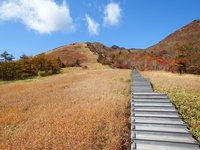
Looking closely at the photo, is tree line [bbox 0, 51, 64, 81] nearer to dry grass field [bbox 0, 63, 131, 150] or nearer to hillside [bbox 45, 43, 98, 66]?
hillside [bbox 45, 43, 98, 66]

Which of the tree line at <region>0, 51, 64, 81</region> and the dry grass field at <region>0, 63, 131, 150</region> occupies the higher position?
the tree line at <region>0, 51, 64, 81</region>

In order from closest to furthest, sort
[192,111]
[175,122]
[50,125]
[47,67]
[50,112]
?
[175,122] → [50,125] → [192,111] → [50,112] → [47,67]

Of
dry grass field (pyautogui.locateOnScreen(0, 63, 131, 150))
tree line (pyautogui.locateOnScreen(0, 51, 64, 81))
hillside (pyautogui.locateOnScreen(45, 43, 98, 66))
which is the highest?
hillside (pyautogui.locateOnScreen(45, 43, 98, 66))

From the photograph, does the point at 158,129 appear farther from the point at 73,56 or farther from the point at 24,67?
the point at 73,56

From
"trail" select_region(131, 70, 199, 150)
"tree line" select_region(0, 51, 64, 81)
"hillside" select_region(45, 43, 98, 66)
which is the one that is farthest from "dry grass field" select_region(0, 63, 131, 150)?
"hillside" select_region(45, 43, 98, 66)

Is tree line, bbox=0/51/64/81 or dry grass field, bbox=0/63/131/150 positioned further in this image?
tree line, bbox=0/51/64/81

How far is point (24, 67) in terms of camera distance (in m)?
30.1

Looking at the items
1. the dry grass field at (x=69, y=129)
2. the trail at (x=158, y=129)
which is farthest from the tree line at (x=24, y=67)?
the trail at (x=158, y=129)

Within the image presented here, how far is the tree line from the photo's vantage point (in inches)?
1118

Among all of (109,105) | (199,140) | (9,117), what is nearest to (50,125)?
(9,117)

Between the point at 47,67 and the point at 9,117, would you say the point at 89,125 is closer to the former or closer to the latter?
the point at 9,117

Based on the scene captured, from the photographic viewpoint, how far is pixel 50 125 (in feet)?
15.9

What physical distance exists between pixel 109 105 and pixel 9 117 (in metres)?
5.57

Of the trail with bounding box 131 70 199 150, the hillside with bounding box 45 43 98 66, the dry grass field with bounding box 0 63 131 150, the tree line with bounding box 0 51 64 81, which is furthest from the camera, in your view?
the hillside with bounding box 45 43 98 66
